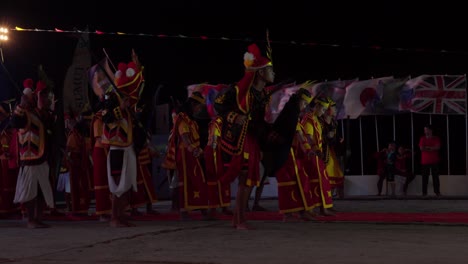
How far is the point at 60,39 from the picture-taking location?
26797mm

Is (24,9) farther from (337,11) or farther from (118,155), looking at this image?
(118,155)

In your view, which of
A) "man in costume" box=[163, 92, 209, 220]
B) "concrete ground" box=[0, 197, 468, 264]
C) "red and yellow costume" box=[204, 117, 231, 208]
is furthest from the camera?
"red and yellow costume" box=[204, 117, 231, 208]

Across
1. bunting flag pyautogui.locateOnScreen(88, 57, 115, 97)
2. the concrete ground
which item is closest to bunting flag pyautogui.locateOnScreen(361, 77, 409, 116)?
bunting flag pyautogui.locateOnScreen(88, 57, 115, 97)

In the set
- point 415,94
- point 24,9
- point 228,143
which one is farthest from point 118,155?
point 24,9

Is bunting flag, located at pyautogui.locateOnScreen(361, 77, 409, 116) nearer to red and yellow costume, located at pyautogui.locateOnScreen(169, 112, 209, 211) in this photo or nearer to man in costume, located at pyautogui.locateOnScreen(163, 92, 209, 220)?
man in costume, located at pyautogui.locateOnScreen(163, 92, 209, 220)

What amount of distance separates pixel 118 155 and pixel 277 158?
6.10ft

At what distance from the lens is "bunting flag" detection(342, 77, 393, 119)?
18344 millimetres

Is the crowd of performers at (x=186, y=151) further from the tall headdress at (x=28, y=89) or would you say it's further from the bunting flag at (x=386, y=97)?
the bunting flag at (x=386, y=97)

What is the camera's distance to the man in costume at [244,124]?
853 centimetres

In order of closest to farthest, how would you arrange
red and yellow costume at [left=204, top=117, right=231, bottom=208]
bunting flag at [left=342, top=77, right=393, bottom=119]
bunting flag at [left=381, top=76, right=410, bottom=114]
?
red and yellow costume at [left=204, top=117, right=231, bottom=208], bunting flag at [left=381, top=76, right=410, bottom=114], bunting flag at [left=342, top=77, right=393, bottom=119]

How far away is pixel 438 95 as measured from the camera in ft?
58.0

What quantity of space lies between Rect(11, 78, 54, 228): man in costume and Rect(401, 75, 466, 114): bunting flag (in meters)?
10.4

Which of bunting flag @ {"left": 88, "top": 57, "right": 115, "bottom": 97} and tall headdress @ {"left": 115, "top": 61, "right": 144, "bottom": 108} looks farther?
bunting flag @ {"left": 88, "top": 57, "right": 115, "bottom": 97}

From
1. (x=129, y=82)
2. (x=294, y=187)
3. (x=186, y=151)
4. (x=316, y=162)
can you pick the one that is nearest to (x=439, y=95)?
(x=316, y=162)
